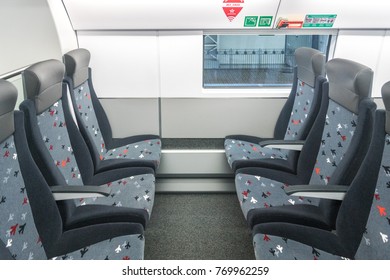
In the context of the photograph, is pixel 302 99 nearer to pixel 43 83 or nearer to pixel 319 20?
pixel 319 20

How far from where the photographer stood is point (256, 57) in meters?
3.71

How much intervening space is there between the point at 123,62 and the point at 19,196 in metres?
1.77

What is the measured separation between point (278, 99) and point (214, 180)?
92 centimetres

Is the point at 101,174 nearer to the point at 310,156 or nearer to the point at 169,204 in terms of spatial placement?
the point at 169,204

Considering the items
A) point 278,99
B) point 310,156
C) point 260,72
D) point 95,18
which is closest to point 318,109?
point 310,156

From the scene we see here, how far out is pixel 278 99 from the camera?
3074 millimetres

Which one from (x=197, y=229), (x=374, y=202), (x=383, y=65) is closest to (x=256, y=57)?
(x=383, y=65)

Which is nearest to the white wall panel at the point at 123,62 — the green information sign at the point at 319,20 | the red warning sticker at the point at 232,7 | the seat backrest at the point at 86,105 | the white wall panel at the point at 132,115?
the white wall panel at the point at 132,115

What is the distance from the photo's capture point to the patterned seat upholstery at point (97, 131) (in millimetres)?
2421

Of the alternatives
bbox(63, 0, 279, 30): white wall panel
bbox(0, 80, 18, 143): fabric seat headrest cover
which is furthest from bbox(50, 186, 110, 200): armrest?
bbox(63, 0, 279, 30): white wall panel

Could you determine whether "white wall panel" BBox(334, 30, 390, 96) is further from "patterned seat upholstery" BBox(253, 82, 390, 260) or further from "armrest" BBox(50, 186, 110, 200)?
"armrest" BBox(50, 186, 110, 200)

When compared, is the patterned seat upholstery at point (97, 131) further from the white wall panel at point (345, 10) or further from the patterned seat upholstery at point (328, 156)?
the white wall panel at point (345, 10)

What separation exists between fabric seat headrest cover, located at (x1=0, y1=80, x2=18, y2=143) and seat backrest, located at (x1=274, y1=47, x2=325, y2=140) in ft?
5.79

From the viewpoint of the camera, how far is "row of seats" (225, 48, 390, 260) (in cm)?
148
